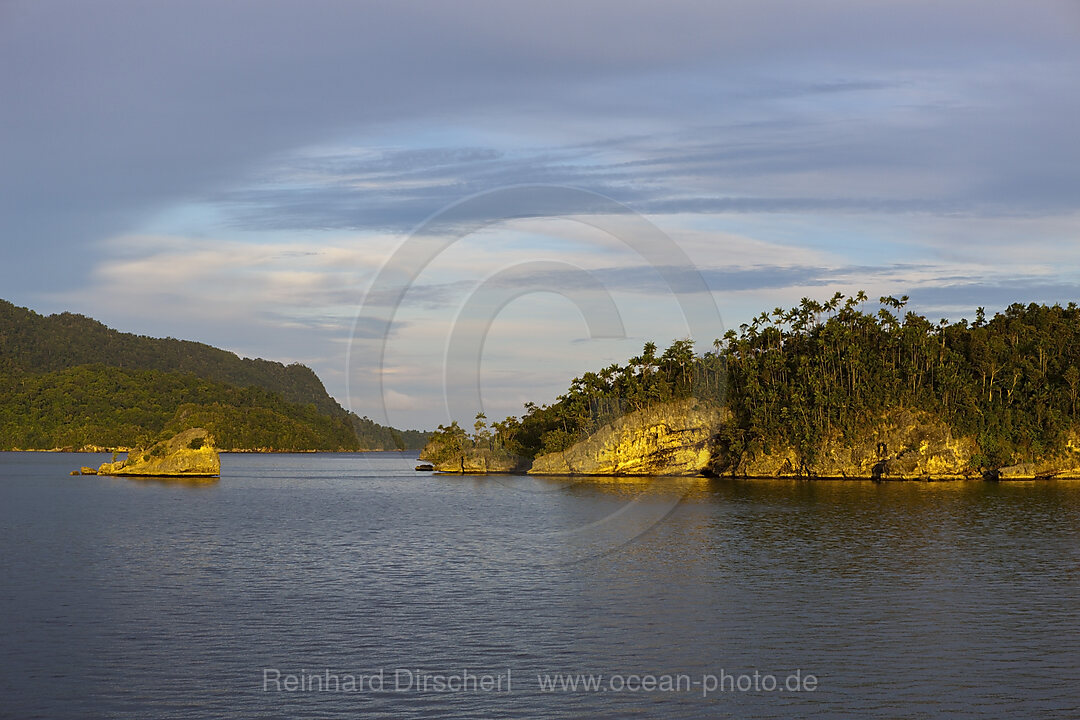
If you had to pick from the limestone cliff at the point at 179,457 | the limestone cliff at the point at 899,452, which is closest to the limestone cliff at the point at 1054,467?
the limestone cliff at the point at 899,452

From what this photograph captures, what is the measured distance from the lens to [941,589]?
154ft

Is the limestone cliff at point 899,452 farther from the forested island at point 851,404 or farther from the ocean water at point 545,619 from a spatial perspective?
the ocean water at point 545,619

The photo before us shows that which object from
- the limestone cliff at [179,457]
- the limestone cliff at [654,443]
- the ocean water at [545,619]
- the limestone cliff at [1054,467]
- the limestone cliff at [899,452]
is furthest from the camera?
the limestone cliff at [654,443]

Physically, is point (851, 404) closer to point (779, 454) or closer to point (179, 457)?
point (779, 454)

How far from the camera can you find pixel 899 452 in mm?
153625

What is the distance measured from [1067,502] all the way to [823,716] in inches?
3518

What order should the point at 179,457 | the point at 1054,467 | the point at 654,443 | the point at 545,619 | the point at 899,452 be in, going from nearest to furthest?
the point at 545,619 < the point at 1054,467 < the point at 899,452 < the point at 179,457 < the point at 654,443

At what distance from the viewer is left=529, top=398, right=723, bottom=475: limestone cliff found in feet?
557

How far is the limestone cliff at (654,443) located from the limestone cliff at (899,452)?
53.4 ft

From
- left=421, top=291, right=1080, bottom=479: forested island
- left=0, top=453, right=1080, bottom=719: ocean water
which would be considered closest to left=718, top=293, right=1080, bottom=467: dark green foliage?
left=421, top=291, right=1080, bottom=479: forested island

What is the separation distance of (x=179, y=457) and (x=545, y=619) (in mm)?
137240

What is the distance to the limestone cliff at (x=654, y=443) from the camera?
557ft

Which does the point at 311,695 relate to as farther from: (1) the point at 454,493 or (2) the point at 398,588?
(1) the point at 454,493

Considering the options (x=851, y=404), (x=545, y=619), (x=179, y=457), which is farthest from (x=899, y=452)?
(x=545, y=619)
